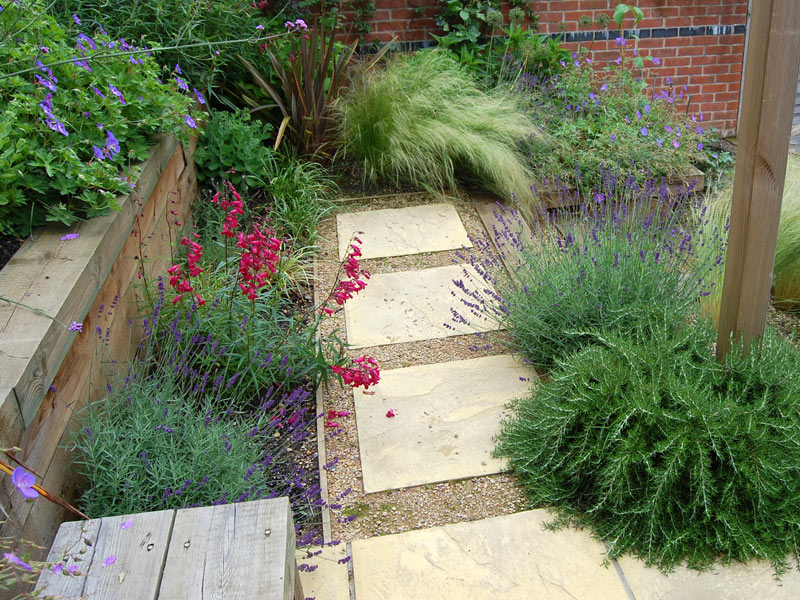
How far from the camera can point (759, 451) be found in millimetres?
2160

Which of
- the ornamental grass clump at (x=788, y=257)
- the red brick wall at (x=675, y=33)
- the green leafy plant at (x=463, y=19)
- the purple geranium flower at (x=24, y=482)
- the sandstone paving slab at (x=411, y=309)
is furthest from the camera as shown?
the red brick wall at (x=675, y=33)

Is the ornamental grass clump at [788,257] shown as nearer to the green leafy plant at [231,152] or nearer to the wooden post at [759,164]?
the wooden post at [759,164]

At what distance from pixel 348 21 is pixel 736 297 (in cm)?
Result: 409

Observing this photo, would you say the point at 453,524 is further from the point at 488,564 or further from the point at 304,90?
the point at 304,90

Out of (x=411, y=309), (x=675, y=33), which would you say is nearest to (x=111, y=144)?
(x=411, y=309)

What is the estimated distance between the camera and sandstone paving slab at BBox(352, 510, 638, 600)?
6.89ft

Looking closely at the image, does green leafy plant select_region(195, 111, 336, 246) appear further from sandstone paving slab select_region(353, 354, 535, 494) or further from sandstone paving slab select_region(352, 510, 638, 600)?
sandstone paving slab select_region(352, 510, 638, 600)

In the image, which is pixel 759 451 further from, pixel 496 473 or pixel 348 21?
pixel 348 21

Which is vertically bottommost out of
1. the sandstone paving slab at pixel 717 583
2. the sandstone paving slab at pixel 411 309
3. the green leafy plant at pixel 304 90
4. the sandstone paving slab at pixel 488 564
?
the sandstone paving slab at pixel 717 583

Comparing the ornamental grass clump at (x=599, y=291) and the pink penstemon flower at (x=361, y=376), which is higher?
the ornamental grass clump at (x=599, y=291)

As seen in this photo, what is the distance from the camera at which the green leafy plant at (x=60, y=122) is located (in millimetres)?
2434

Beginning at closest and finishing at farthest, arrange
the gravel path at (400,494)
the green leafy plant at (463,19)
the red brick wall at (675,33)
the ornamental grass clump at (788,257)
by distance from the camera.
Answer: the gravel path at (400,494) → the ornamental grass clump at (788,257) → the green leafy plant at (463,19) → the red brick wall at (675,33)

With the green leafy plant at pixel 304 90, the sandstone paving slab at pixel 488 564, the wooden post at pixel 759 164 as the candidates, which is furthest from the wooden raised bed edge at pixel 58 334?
the wooden post at pixel 759 164

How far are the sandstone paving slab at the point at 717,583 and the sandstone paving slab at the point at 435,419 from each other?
61cm
